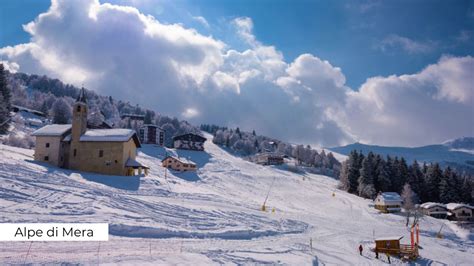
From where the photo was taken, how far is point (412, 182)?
258 feet

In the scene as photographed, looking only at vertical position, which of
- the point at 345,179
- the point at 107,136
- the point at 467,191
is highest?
the point at 107,136

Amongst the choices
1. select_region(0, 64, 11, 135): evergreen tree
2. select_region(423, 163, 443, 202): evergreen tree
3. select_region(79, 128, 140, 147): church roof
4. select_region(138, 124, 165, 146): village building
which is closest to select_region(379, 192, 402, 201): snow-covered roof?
select_region(423, 163, 443, 202): evergreen tree

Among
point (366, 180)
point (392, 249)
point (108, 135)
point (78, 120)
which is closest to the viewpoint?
point (392, 249)

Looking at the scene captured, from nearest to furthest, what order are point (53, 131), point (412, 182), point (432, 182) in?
1. point (53, 131)
2. point (432, 182)
3. point (412, 182)

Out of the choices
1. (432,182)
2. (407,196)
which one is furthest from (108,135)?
(432,182)

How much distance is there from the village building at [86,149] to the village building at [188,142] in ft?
191

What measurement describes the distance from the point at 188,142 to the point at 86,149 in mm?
60623

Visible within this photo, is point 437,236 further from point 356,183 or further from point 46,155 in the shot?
point 46,155

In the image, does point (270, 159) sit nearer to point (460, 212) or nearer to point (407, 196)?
point (407, 196)

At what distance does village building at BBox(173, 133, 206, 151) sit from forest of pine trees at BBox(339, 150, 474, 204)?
46842mm

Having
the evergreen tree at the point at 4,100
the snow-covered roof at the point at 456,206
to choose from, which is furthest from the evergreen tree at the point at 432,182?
the evergreen tree at the point at 4,100

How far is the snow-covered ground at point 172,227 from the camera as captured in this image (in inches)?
756

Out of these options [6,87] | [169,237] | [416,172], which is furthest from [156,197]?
[416,172]

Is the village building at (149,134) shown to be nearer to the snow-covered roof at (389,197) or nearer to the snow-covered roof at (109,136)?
the snow-covered roof at (109,136)
